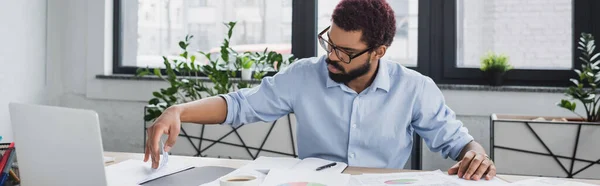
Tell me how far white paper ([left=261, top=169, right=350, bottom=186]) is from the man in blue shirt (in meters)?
0.35

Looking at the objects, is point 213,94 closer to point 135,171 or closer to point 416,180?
→ point 135,171

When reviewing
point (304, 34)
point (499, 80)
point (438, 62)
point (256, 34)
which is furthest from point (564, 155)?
point (256, 34)

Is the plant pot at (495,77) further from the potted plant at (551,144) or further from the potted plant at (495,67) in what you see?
the potted plant at (551,144)

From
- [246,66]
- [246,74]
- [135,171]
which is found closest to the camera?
[135,171]

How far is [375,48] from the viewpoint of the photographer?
1715mm

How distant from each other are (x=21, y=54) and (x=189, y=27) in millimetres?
814

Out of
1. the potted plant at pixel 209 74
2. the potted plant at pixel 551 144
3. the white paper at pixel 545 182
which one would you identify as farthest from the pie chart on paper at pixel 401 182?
the potted plant at pixel 209 74

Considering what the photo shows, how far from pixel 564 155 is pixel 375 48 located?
97 centimetres

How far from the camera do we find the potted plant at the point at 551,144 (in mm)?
2203

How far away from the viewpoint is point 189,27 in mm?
3184

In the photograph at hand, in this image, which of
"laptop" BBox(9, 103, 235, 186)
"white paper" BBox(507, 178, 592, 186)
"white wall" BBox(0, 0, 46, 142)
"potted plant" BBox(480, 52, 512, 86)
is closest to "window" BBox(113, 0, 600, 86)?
"potted plant" BBox(480, 52, 512, 86)

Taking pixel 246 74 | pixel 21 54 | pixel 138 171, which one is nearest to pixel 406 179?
pixel 138 171

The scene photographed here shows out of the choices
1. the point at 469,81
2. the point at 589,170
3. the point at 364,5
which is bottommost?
the point at 589,170

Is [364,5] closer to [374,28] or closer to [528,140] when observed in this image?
[374,28]
